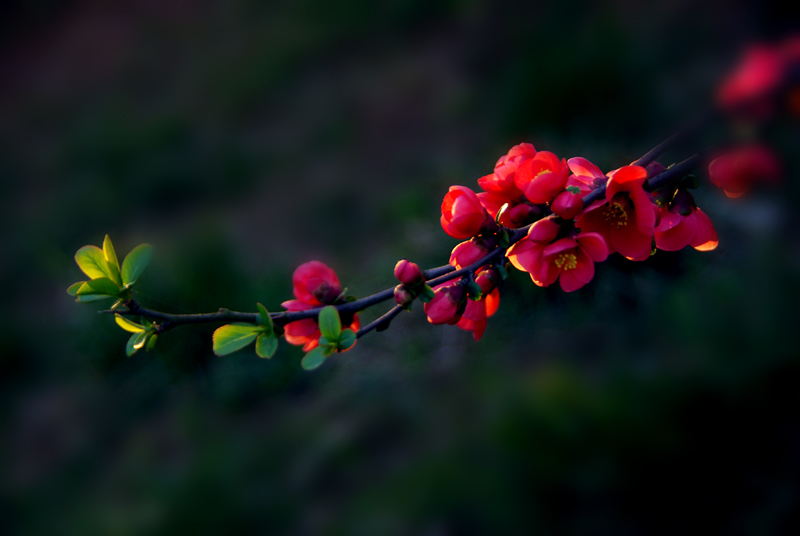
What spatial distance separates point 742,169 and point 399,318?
75.4 inches

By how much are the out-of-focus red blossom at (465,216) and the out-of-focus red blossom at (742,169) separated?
195 millimetres

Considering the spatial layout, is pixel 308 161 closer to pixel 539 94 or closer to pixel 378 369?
pixel 539 94

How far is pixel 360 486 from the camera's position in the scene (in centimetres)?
182

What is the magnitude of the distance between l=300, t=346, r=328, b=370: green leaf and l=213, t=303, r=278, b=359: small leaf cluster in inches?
1.2

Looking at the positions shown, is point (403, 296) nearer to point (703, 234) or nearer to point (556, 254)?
point (556, 254)

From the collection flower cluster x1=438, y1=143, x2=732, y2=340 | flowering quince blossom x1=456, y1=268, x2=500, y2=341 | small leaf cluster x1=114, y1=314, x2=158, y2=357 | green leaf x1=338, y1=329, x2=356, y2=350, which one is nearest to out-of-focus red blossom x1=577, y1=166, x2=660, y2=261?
flower cluster x1=438, y1=143, x2=732, y2=340

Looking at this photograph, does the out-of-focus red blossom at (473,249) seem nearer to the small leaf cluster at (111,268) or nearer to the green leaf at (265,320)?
the green leaf at (265,320)

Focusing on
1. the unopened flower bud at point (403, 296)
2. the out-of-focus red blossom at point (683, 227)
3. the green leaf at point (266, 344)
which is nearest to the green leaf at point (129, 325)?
the green leaf at point (266, 344)

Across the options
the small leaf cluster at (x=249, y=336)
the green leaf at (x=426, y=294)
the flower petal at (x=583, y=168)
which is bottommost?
the green leaf at (x=426, y=294)

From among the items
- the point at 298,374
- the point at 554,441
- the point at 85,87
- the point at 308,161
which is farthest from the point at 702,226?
the point at 85,87

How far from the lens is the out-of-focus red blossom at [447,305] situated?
0.44 m

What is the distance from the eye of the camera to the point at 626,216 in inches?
18.2

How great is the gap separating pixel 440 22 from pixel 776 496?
12.8 ft

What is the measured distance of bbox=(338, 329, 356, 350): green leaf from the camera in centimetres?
44
